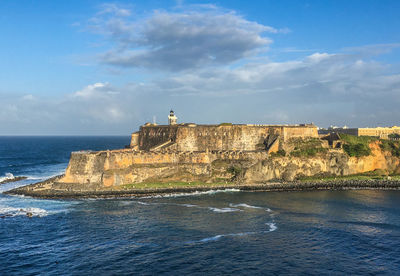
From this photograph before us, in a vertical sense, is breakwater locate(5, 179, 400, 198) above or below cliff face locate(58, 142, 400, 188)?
below

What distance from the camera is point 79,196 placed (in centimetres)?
5206

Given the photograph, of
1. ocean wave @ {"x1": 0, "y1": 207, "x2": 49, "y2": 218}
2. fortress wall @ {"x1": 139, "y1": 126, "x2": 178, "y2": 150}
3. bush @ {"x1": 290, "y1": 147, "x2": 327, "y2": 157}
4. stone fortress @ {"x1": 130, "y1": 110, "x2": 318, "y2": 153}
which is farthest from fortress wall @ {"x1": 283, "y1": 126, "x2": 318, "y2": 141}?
ocean wave @ {"x1": 0, "y1": 207, "x2": 49, "y2": 218}

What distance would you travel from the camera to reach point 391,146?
2926 inches

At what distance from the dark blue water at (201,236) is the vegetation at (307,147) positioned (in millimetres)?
18596

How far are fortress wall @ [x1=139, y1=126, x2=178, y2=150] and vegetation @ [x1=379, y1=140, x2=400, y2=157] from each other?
45.1m

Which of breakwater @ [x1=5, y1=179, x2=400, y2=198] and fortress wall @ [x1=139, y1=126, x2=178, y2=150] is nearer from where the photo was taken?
breakwater @ [x1=5, y1=179, x2=400, y2=198]

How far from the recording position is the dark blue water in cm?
2681

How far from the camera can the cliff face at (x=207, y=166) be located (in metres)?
55.7

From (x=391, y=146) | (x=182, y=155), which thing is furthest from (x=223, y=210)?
(x=391, y=146)

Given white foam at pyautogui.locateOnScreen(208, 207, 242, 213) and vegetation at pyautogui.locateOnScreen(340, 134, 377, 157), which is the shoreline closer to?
vegetation at pyautogui.locateOnScreen(340, 134, 377, 157)

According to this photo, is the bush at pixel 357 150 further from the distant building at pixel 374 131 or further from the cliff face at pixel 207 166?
the distant building at pixel 374 131

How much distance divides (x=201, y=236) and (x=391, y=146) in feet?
194

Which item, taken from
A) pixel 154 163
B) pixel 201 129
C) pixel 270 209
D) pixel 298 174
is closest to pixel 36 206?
pixel 154 163

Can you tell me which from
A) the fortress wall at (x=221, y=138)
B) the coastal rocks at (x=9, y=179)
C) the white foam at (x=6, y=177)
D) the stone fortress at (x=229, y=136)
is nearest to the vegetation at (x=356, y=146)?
the stone fortress at (x=229, y=136)
